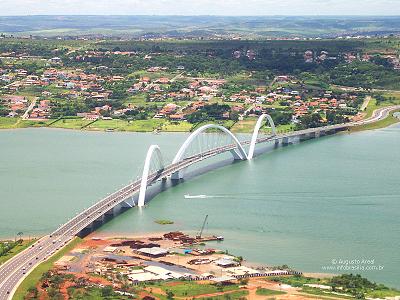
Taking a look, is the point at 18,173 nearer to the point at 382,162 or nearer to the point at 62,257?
the point at 62,257

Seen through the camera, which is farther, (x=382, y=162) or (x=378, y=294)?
(x=382, y=162)

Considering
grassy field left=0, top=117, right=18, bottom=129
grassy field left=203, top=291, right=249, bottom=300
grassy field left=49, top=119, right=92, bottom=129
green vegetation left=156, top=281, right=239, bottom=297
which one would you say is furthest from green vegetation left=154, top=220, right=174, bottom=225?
grassy field left=0, top=117, right=18, bottom=129

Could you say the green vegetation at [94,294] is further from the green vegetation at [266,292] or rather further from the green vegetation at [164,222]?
the green vegetation at [164,222]

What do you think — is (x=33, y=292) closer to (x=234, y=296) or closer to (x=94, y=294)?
(x=94, y=294)

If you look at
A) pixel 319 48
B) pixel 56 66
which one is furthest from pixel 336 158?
pixel 319 48

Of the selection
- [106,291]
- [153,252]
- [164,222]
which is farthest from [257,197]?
[106,291]

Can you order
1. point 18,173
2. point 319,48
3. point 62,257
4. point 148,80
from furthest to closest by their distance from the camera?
point 319,48
point 148,80
point 18,173
point 62,257
